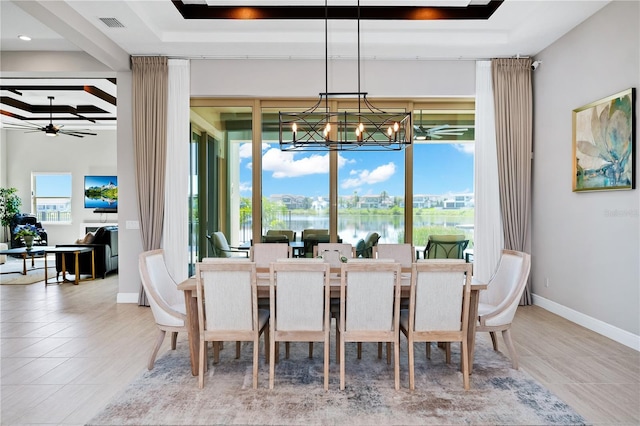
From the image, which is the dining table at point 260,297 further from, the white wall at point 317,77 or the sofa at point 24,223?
the sofa at point 24,223

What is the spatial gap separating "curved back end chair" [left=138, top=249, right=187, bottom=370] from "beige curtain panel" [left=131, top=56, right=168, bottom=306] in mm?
1809

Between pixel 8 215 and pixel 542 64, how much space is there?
11731 mm

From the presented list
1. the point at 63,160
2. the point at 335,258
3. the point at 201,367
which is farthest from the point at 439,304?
the point at 63,160

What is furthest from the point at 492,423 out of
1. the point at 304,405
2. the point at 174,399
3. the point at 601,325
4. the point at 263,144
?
the point at 263,144

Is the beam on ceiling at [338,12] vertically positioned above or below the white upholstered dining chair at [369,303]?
above

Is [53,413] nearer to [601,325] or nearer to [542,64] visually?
[601,325]

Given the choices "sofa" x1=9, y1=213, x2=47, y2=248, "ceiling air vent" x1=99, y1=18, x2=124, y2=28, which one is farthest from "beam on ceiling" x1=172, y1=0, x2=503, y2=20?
"sofa" x1=9, y1=213, x2=47, y2=248

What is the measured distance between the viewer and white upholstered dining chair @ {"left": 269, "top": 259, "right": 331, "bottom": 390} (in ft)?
9.01

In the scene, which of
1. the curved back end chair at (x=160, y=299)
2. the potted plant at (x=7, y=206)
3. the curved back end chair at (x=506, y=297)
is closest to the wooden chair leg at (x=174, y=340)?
the curved back end chair at (x=160, y=299)

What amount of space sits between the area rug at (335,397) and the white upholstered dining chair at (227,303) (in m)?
0.22

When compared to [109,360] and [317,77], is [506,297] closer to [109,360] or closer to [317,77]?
[109,360]

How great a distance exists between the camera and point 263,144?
5.68 m

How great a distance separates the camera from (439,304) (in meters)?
2.83

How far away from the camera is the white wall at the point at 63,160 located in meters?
10.5
